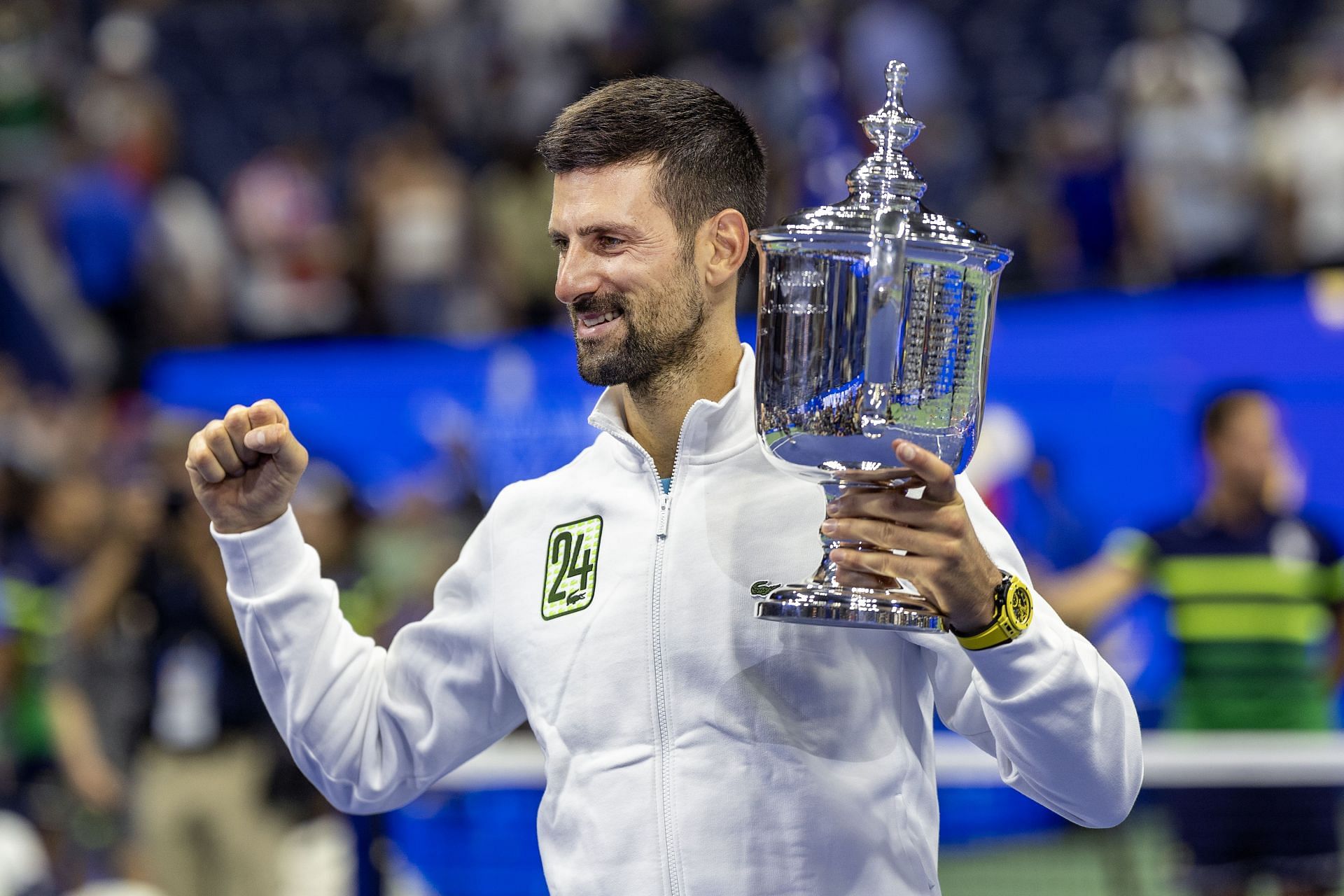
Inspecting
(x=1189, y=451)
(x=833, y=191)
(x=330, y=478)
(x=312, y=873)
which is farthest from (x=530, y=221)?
(x=312, y=873)

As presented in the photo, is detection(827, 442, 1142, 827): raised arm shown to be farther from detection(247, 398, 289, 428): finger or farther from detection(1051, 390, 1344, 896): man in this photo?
detection(1051, 390, 1344, 896): man

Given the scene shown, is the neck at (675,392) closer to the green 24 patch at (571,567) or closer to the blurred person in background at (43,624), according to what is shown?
the green 24 patch at (571,567)

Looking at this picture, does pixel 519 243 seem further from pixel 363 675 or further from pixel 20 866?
pixel 363 675

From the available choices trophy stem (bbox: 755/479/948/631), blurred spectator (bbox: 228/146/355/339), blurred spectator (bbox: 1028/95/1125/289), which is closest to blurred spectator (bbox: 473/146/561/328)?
blurred spectator (bbox: 228/146/355/339)

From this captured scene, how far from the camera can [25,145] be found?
1202 cm

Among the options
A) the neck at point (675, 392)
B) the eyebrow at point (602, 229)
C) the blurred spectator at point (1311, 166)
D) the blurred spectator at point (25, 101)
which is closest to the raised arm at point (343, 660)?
the neck at point (675, 392)

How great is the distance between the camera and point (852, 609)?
6.73 feet

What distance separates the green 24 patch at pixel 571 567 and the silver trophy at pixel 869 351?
391mm

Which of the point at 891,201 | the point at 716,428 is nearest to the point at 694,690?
the point at 716,428

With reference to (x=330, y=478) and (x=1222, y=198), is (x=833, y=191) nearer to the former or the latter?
(x=1222, y=198)

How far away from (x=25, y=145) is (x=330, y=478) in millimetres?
6898

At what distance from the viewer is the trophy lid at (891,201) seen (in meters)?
A: 2.09

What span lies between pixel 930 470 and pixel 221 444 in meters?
1.09

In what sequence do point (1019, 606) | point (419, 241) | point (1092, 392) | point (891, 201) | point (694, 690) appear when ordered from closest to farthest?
1. point (1019, 606)
2. point (891, 201)
3. point (694, 690)
4. point (1092, 392)
5. point (419, 241)
